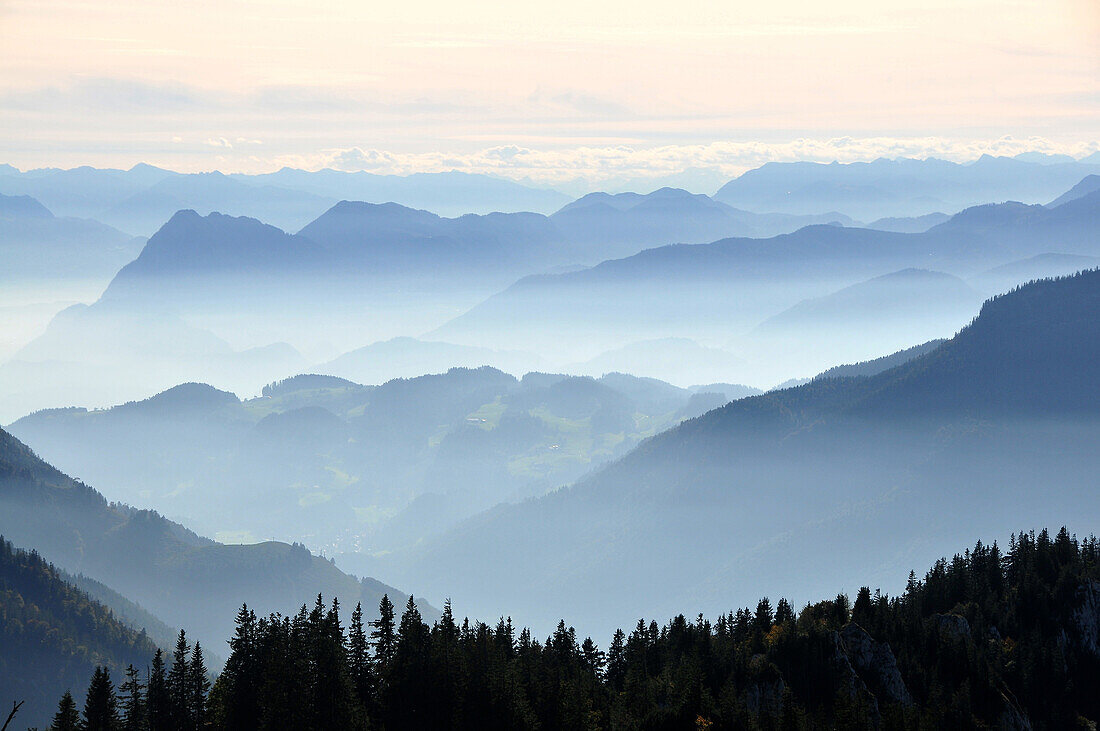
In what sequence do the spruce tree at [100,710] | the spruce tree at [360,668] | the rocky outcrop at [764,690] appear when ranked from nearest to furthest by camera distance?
the spruce tree at [100,710] → the spruce tree at [360,668] → the rocky outcrop at [764,690]

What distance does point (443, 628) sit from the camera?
12000 cm

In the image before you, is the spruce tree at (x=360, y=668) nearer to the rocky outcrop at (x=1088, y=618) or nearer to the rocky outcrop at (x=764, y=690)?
the rocky outcrop at (x=764, y=690)

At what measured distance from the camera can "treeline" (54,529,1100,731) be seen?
102375 mm

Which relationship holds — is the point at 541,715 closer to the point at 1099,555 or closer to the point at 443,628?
the point at 443,628

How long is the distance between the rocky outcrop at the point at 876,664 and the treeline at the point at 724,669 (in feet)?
0.55

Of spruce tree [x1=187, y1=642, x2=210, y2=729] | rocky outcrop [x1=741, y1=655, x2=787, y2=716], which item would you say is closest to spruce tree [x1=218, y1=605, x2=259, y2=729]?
spruce tree [x1=187, y1=642, x2=210, y2=729]

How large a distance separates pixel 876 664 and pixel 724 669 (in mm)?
17709

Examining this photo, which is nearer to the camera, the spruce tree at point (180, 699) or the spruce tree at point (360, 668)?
the spruce tree at point (360, 668)

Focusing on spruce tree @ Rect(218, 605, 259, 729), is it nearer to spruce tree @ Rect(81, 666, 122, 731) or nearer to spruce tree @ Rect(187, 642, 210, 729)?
spruce tree @ Rect(187, 642, 210, 729)

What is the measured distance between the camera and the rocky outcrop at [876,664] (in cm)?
13175

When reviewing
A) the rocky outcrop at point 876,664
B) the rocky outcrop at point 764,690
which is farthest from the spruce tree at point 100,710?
the rocky outcrop at point 876,664

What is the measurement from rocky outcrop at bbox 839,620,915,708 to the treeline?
0.55 ft

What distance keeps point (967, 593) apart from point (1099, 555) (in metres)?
31.1

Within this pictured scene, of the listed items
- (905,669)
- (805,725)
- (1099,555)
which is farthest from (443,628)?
(1099,555)
